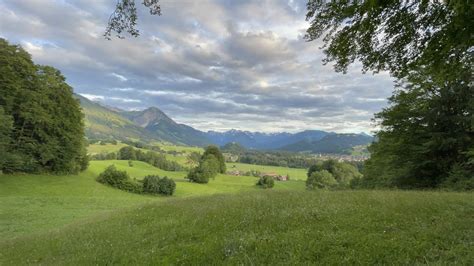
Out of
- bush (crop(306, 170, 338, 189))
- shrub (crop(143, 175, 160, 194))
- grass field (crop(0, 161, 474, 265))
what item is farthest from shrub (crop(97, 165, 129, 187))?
Result: bush (crop(306, 170, 338, 189))

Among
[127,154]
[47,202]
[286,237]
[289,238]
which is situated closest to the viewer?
[289,238]

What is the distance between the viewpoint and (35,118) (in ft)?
155

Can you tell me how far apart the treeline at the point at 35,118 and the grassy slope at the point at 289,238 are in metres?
39.4

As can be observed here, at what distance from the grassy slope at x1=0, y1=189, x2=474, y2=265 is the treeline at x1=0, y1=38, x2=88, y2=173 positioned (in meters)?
39.4

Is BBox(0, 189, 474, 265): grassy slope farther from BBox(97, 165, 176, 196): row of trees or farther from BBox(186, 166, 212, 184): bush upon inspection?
BBox(186, 166, 212, 184): bush

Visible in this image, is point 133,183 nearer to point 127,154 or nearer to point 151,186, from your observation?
point 151,186

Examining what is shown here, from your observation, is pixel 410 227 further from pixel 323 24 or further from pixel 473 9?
pixel 323 24

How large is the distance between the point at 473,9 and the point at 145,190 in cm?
6811

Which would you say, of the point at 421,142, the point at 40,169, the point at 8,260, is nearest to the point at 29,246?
the point at 8,260

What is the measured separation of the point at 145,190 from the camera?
2685 inches

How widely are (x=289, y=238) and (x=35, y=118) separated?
50.7 metres

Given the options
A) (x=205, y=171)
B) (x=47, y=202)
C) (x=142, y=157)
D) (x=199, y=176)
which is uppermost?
(x=142, y=157)

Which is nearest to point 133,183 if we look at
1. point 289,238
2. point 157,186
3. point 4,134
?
point 157,186

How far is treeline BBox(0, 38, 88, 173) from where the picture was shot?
45094 mm
